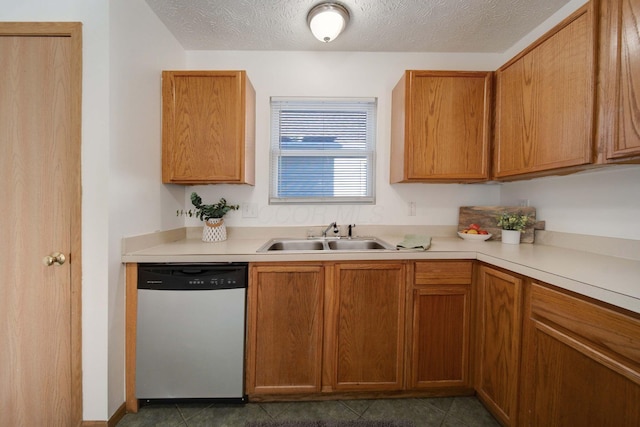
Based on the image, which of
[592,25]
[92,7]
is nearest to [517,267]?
[592,25]

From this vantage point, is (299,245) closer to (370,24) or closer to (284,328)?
(284,328)

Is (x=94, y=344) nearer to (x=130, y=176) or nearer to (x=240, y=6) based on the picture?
(x=130, y=176)

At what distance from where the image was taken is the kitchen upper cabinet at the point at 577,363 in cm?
82

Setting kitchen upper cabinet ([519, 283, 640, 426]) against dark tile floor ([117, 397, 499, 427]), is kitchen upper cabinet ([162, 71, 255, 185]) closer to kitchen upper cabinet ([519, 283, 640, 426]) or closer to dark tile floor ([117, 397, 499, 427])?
dark tile floor ([117, 397, 499, 427])

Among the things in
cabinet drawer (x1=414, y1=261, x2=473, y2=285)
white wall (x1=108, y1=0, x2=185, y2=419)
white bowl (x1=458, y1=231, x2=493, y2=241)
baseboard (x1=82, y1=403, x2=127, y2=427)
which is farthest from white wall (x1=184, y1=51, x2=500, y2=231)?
baseboard (x1=82, y1=403, x2=127, y2=427)

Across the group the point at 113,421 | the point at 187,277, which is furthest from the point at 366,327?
the point at 113,421

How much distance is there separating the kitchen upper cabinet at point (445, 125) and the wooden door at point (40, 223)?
1979 millimetres

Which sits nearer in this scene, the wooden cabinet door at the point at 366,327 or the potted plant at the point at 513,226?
the wooden cabinet door at the point at 366,327

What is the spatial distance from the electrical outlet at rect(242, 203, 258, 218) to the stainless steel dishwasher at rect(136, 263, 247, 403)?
74 cm

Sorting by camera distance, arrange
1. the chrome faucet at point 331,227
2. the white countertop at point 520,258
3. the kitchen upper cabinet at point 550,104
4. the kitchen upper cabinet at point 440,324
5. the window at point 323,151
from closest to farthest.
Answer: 1. the white countertop at point 520,258
2. the kitchen upper cabinet at point 550,104
3. the kitchen upper cabinet at point 440,324
4. the chrome faucet at point 331,227
5. the window at point 323,151

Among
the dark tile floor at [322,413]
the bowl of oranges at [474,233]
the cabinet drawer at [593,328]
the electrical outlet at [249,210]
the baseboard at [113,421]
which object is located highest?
the electrical outlet at [249,210]

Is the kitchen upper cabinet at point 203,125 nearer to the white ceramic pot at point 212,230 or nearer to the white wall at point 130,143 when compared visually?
the white wall at point 130,143

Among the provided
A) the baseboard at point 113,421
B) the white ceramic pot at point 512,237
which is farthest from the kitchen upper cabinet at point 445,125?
the baseboard at point 113,421

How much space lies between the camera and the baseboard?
132cm
